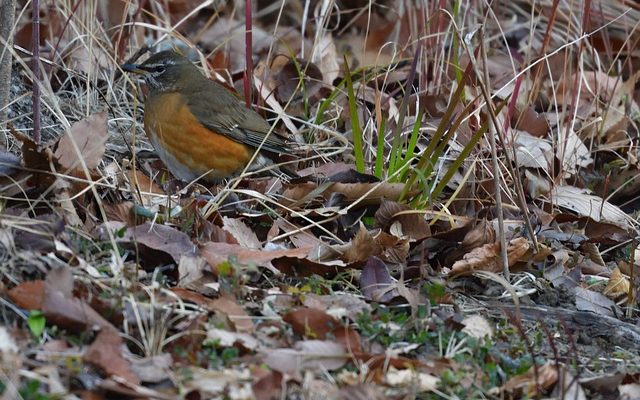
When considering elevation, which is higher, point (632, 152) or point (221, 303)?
point (221, 303)

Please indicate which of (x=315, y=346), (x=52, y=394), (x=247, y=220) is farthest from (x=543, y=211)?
(x=52, y=394)

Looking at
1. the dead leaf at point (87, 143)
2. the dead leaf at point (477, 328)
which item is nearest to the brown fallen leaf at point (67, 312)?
the dead leaf at point (87, 143)

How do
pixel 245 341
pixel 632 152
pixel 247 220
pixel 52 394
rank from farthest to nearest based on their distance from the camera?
pixel 632 152, pixel 247 220, pixel 245 341, pixel 52 394

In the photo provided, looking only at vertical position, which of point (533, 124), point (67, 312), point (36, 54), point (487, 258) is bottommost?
point (533, 124)

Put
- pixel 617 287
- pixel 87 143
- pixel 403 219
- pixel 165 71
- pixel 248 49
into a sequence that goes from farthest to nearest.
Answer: pixel 165 71
pixel 248 49
pixel 403 219
pixel 617 287
pixel 87 143

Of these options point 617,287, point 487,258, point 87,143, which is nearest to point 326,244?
point 487,258

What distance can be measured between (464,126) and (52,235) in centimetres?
288

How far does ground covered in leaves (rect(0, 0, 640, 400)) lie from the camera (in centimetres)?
335

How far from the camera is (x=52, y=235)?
373 centimetres

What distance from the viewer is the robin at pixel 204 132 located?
5652mm

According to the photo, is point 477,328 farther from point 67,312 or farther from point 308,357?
point 67,312

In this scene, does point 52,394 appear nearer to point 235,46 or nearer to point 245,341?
point 245,341

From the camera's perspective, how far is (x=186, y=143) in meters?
5.69

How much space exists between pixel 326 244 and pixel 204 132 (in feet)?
5.23
